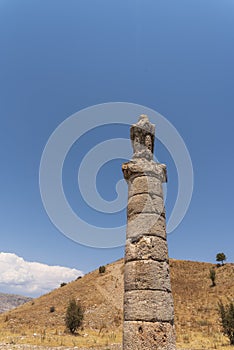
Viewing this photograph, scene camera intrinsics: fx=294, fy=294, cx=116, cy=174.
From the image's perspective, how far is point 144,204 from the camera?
7336mm

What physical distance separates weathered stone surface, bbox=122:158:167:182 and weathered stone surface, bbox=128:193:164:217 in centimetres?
58

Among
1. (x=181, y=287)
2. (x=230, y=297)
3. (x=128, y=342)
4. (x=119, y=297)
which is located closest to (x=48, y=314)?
(x=119, y=297)

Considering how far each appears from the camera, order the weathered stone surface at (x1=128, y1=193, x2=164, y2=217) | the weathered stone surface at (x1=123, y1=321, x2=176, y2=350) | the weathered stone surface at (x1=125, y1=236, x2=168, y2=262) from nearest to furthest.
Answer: the weathered stone surface at (x1=123, y1=321, x2=176, y2=350) < the weathered stone surface at (x1=125, y1=236, x2=168, y2=262) < the weathered stone surface at (x1=128, y1=193, x2=164, y2=217)

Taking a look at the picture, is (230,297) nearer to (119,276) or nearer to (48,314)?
(119,276)

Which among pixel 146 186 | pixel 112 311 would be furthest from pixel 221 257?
pixel 146 186

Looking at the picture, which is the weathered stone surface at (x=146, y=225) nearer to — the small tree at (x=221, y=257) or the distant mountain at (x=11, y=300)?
the small tree at (x=221, y=257)

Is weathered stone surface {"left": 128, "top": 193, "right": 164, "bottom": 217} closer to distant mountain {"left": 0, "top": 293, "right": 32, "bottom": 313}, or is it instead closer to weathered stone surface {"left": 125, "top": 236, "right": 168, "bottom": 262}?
weathered stone surface {"left": 125, "top": 236, "right": 168, "bottom": 262}

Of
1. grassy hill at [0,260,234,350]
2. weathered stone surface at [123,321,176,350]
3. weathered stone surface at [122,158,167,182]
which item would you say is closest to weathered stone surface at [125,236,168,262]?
weathered stone surface at [123,321,176,350]

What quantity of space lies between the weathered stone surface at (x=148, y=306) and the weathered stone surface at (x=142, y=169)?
286 cm

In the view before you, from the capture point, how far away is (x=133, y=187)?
7676mm

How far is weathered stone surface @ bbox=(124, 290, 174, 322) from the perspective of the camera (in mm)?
6227

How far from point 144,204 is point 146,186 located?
0.47 metres

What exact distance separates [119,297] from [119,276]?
27.7 feet

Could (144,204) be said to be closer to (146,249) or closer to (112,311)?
(146,249)
